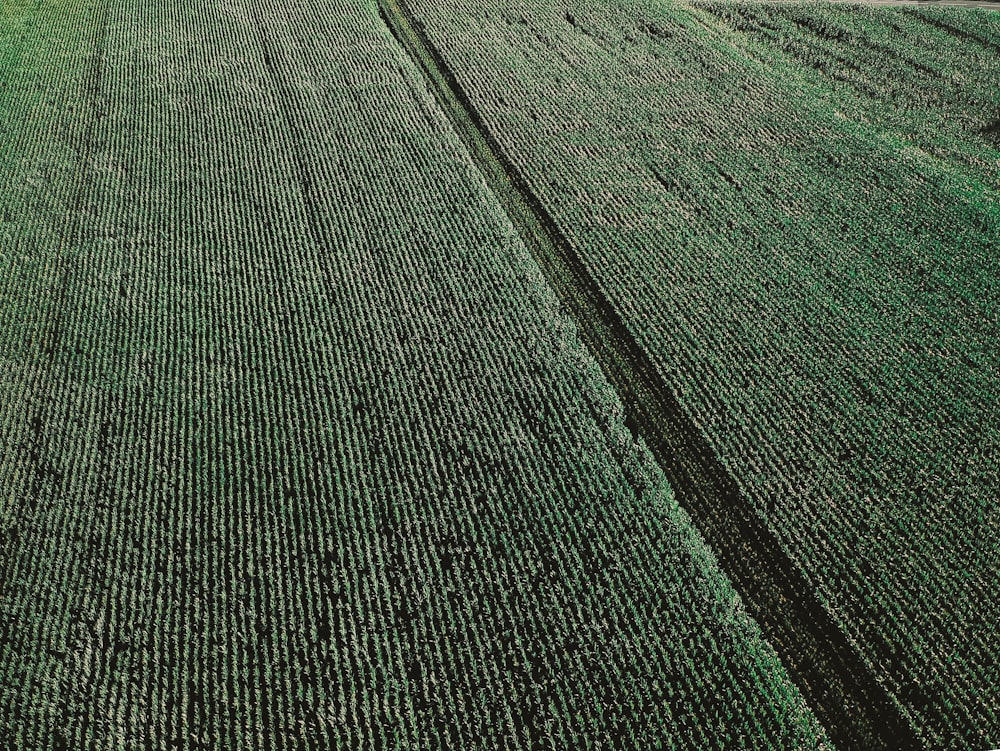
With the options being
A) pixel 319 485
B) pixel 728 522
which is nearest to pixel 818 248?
pixel 728 522

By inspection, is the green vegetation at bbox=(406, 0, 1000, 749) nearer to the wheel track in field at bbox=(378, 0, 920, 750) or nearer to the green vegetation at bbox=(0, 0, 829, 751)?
the wheel track in field at bbox=(378, 0, 920, 750)

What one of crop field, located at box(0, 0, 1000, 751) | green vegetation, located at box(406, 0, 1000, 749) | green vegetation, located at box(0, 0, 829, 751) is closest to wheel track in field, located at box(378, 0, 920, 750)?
crop field, located at box(0, 0, 1000, 751)

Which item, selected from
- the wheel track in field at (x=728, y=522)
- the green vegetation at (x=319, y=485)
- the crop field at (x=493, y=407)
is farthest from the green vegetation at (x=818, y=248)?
the green vegetation at (x=319, y=485)

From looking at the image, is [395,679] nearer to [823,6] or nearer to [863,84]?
[863,84]

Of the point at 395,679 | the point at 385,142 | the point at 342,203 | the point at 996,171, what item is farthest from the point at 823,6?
the point at 395,679

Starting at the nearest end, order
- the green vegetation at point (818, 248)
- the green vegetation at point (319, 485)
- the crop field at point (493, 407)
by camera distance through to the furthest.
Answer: the green vegetation at point (319, 485) < the crop field at point (493, 407) < the green vegetation at point (818, 248)

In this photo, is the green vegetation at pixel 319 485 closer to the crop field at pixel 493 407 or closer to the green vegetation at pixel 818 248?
the crop field at pixel 493 407
